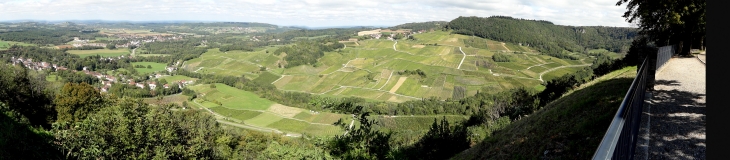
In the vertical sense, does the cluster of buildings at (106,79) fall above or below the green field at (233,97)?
above

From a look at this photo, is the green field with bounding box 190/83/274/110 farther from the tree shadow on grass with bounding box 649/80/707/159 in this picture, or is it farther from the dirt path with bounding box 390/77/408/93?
the tree shadow on grass with bounding box 649/80/707/159

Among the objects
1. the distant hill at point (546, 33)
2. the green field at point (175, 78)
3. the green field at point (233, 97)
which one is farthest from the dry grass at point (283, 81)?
the distant hill at point (546, 33)

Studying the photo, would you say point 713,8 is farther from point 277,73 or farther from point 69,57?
point 69,57

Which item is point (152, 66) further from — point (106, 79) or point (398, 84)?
point (398, 84)

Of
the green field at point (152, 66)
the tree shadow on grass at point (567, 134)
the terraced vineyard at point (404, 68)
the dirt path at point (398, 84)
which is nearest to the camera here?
the tree shadow on grass at point (567, 134)

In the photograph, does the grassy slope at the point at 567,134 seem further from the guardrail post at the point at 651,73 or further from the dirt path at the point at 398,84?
the dirt path at the point at 398,84

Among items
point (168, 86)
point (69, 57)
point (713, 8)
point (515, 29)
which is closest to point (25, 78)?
point (713, 8)
